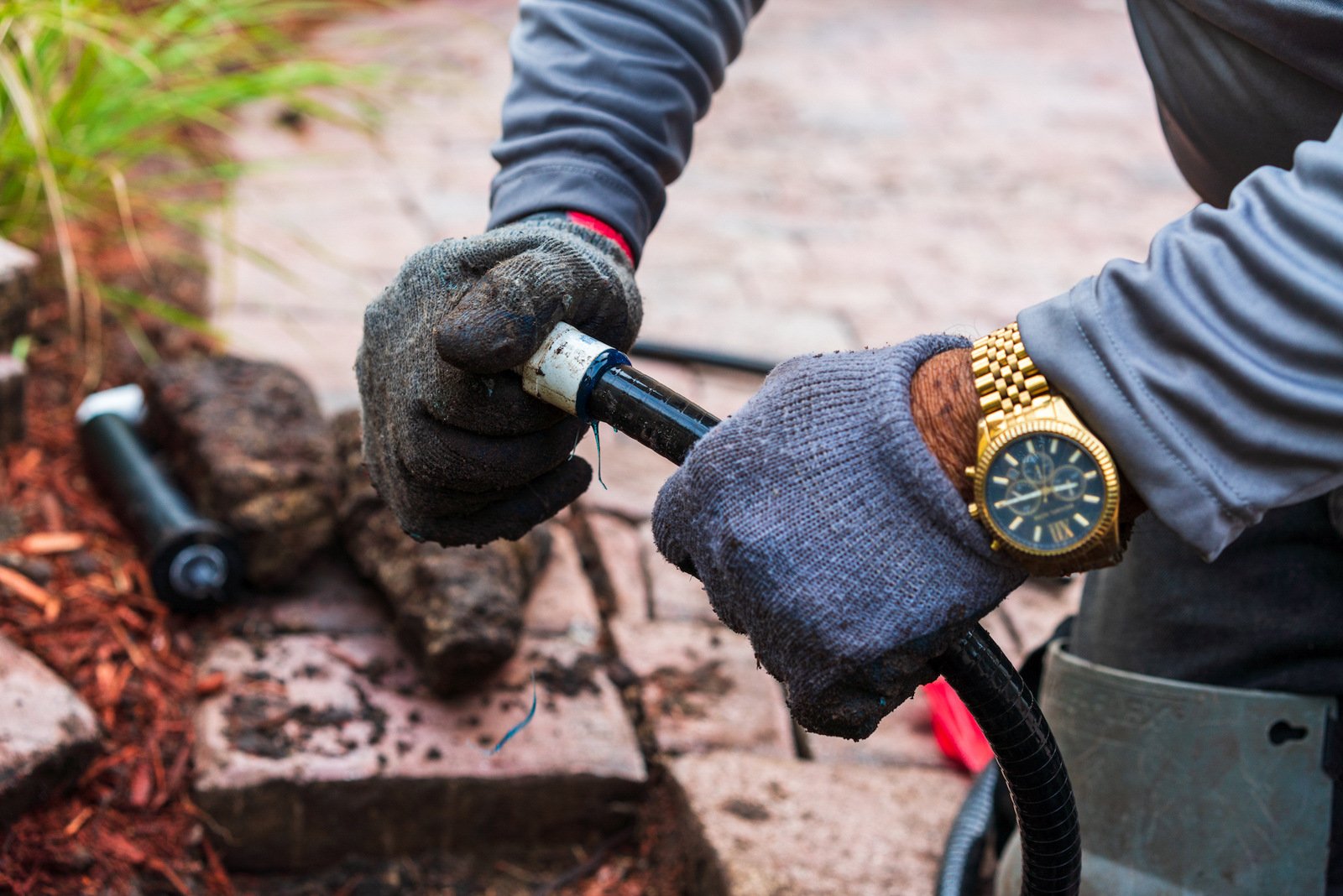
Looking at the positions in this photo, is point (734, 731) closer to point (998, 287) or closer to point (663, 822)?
point (663, 822)

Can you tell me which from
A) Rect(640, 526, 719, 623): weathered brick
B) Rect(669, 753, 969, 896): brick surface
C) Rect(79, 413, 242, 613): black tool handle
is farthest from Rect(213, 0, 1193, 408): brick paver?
Rect(669, 753, 969, 896): brick surface

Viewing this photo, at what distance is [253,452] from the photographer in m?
2.20

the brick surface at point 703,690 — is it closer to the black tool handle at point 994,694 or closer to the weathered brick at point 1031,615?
the weathered brick at point 1031,615

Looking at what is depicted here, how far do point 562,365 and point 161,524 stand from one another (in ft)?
3.94

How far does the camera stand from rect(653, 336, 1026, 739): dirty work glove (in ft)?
3.43

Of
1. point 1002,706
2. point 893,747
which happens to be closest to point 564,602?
point 893,747

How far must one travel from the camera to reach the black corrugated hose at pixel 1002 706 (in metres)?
1.12

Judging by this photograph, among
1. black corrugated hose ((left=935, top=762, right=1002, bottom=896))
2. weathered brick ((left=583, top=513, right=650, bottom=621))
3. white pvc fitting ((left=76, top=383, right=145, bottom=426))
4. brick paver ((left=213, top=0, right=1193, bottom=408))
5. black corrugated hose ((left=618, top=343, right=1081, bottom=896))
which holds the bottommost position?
brick paver ((left=213, top=0, right=1193, bottom=408))

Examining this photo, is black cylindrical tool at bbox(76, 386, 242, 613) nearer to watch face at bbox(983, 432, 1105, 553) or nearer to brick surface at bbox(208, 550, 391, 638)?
brick surface at bbox(208, 550, 391, 638)

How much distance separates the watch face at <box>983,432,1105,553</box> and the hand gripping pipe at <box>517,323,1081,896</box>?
0.12 metres

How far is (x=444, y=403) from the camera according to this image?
1.28 meters

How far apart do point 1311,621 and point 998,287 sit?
102 inches

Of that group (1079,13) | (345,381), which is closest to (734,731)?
(345,381)

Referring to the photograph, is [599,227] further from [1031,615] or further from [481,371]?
[1031,615]
